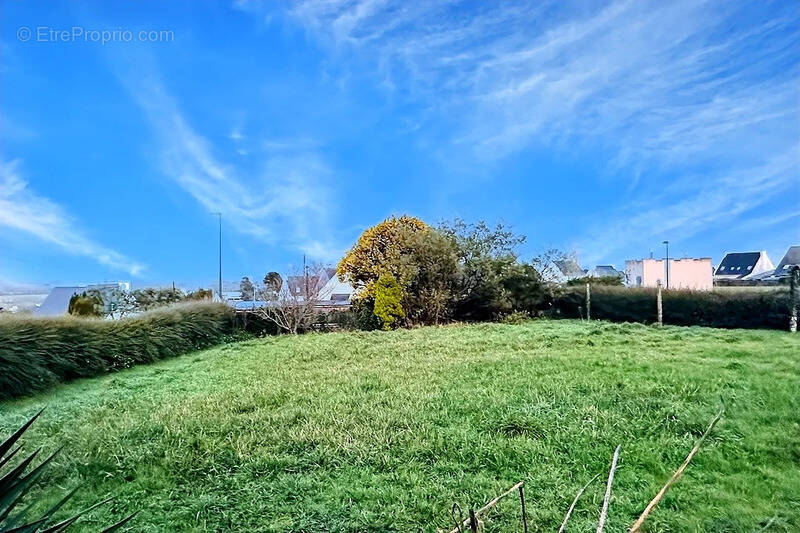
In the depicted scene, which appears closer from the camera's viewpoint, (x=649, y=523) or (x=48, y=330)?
(x=649, y=523)

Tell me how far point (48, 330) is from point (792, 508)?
7886 millimetres

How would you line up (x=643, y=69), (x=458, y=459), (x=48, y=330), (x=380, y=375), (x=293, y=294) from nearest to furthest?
(x=458, y=459), (x=380, y=375), (x=643, y=69), (x=48, y=330), (x=293, y=294)

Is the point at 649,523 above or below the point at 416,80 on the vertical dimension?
below

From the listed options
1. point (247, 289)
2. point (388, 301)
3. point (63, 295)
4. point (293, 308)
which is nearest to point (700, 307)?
point (388, 301)

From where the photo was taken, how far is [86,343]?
683 centimetres

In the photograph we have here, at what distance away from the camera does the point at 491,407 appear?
3.65 metres

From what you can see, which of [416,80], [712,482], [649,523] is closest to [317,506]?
[649,523]

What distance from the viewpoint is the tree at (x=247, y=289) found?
12.6 meters

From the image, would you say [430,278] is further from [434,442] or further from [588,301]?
[434,442]

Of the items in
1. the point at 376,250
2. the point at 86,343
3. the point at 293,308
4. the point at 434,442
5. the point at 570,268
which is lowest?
the point at 434,442

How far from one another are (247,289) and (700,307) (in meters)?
11.5

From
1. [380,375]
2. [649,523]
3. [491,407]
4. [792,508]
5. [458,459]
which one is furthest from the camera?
[380,375]

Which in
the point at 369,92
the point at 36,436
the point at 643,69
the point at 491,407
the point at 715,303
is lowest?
the point at 36,436

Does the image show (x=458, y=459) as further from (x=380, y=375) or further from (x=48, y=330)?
(x=48, y=330)
